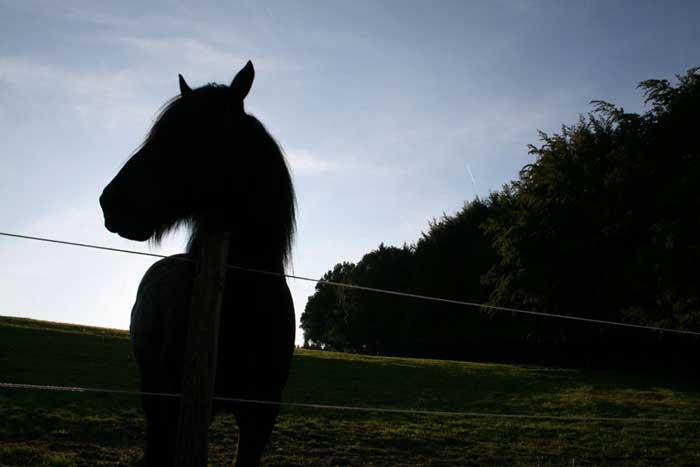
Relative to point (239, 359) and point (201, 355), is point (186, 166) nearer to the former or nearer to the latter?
point (201, 355)

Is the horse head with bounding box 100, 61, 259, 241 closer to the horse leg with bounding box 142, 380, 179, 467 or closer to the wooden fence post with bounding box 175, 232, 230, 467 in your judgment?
the wooden fence post with bounding box 175, 232, 230, 467

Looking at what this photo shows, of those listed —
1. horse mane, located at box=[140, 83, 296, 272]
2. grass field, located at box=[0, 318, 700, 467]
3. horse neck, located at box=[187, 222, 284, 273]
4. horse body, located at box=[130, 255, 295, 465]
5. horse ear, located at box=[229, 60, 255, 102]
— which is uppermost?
horse ear, located at box=[229, 60, 255, 102]

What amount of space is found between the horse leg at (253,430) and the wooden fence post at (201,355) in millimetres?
383

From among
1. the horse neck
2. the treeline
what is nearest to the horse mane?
the horse neck

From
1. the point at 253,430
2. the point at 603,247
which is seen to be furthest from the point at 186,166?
the point at 603,247

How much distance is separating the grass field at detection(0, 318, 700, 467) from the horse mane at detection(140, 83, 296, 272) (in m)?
4.03

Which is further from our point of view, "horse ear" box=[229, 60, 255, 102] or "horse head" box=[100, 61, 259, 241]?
"horse ear" box=[229, 60, 255, 102]

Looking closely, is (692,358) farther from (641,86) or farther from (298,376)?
(298,376)

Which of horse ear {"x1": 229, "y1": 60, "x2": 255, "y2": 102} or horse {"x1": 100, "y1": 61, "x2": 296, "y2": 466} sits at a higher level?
horse ear {"x1": 229, "y1": 60, "x2": 255, "y2": 102}

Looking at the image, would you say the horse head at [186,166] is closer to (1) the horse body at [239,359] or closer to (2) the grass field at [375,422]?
(1) the horse body at [239,359]

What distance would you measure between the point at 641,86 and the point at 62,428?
74.7 feet

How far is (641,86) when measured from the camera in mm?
21156

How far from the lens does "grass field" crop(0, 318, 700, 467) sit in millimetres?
6805

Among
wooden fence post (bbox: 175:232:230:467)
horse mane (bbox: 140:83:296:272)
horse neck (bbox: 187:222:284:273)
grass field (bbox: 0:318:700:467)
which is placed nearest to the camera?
wooden fence post (bbox: 175:232:230:467)
